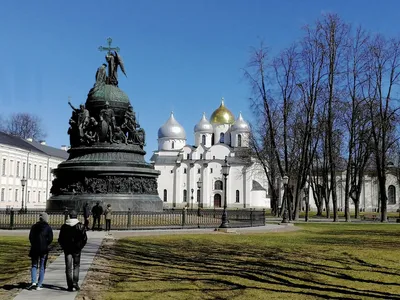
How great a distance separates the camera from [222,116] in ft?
366

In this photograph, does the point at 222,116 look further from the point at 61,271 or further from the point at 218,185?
the point at 61,271

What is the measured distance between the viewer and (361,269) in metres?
12.6

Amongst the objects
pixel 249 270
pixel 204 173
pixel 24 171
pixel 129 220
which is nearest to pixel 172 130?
pixel 204 173

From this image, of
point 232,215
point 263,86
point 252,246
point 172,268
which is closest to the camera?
point 172,268

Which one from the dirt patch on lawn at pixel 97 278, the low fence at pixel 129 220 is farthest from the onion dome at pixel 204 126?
the dirt patch on lawn at pixel 97 278

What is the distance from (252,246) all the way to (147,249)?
154 inches

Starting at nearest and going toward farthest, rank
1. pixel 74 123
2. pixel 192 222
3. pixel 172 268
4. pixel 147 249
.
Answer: pixel 172 268 → pixel 147 249 → pixel 192 222 → pixel 74 123

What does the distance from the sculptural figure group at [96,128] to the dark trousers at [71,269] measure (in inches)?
833

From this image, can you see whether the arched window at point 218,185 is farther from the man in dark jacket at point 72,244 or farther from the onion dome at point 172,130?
the man in dark jacket at point 72,244

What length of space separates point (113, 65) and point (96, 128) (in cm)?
456

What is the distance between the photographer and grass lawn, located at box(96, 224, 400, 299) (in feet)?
30.8

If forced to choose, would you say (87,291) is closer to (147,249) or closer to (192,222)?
(147,249)

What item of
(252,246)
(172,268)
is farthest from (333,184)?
(172,268)

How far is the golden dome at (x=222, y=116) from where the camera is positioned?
112 m
